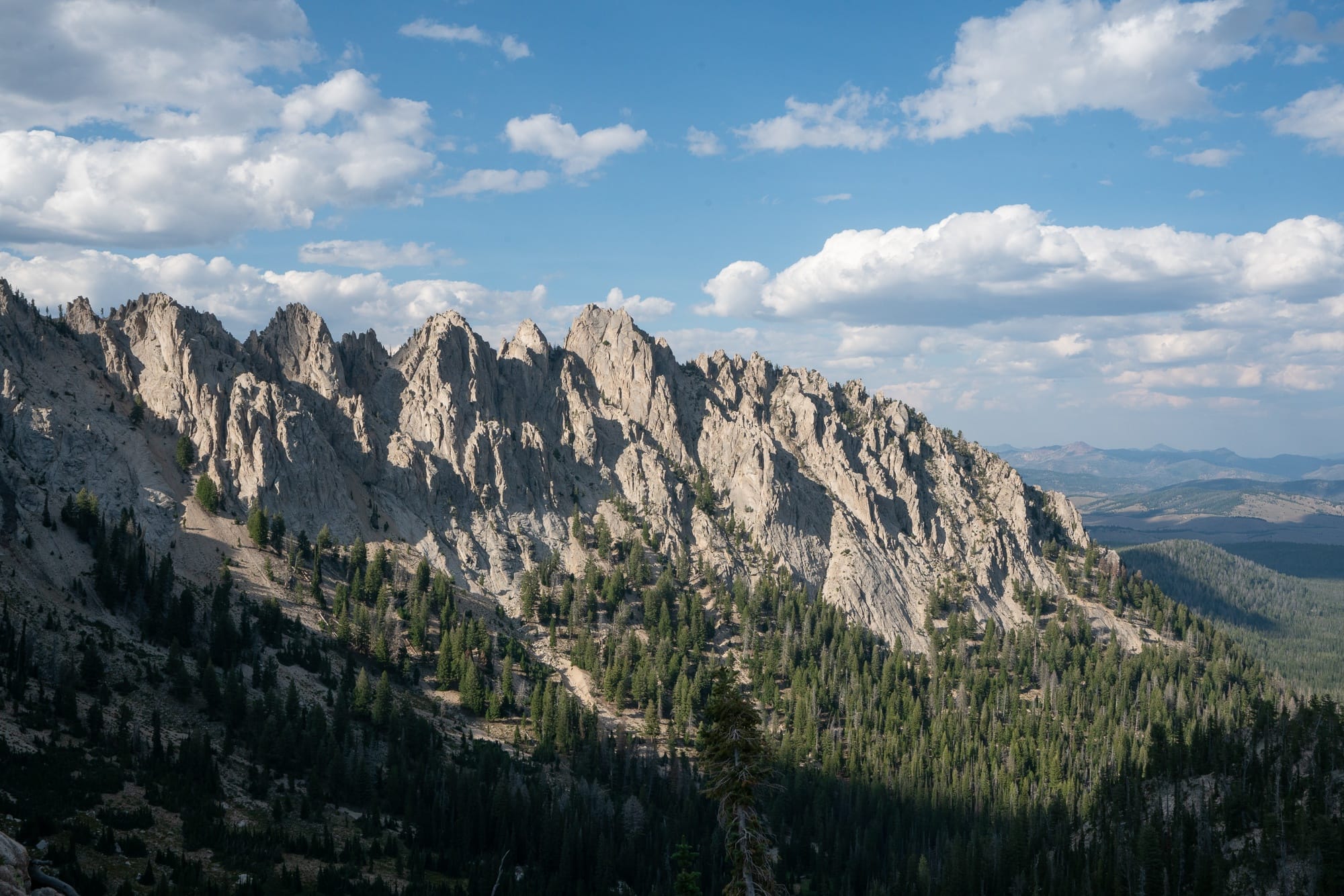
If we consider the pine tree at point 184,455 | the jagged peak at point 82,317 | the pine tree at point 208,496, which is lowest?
the pine tree at point 208,496

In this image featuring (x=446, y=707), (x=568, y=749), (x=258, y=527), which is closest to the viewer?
(x=568, y=749)

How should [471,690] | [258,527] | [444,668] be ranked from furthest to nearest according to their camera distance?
[258,527], [444,668], [471,690]

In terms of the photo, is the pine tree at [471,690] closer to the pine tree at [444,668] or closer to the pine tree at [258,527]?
Result: the pine tree at [444,668]

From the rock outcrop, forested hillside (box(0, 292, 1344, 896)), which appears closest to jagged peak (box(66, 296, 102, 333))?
forested hillside (box(0, 292, 1344, 896))

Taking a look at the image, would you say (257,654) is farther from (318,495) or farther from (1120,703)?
(1120,703)

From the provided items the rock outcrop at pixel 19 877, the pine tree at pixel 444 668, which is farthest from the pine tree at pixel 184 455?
the rock outcrop at pixel 19 877

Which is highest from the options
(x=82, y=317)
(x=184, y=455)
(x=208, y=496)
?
(x=82, y=317)

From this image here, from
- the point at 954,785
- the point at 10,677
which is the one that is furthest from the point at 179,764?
the point at 954,785

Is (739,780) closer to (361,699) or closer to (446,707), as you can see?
(361,699)

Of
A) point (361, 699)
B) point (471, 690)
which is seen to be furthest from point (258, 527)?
point (471, 690)

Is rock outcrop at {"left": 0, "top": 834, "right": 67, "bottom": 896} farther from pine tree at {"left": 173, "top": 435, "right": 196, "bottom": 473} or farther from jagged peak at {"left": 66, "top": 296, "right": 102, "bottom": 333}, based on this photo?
jagged peak at {"left": 66, "top": 296, "right": 102, "bottom": 333}

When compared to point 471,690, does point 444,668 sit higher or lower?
higher

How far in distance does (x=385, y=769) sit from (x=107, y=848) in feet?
157

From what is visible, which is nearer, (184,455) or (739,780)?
(739,780)
